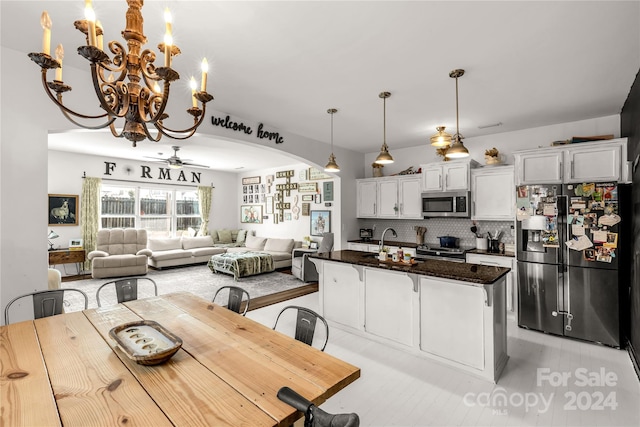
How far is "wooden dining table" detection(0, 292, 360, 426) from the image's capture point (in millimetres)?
1050

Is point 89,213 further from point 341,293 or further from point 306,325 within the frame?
point 306,325

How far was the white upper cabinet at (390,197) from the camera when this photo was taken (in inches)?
211

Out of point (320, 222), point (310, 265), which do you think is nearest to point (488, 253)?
point (310, 265)

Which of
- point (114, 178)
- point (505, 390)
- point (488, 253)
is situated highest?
point (114, 178)

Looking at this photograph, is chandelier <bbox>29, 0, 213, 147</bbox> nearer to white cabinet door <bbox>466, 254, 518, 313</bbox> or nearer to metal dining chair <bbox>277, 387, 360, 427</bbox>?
metal dining chair <bbox>277, 387, 360, 427</bbox>

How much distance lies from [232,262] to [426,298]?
4524 millimetres

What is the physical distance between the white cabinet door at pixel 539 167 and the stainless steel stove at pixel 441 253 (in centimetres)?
133

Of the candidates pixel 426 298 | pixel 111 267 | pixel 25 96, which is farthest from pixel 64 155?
pixel 426 298

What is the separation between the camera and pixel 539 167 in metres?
3.66

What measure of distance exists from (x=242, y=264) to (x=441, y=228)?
4122 millimetres

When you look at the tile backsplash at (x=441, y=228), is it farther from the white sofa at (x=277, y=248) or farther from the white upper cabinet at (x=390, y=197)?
the white sofa at (x=277, y=248)

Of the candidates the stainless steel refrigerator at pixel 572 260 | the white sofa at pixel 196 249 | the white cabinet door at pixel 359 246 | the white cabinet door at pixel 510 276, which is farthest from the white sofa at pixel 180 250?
the stainless steel refrigerator at pixel 572 260

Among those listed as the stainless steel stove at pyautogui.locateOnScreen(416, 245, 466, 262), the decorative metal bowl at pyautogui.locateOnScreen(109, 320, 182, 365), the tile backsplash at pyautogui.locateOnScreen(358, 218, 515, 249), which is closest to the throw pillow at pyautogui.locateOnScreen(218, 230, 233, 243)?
the tile backsplash at pyautogui.locateOnScreen(358, 218, 515, 249)

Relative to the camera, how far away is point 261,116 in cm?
404
